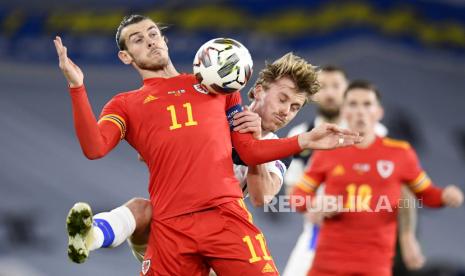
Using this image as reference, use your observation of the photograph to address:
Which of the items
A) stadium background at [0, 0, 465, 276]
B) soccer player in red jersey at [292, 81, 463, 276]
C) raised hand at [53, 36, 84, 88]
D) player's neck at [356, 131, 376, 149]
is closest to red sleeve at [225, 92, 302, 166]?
raised hand at [53, 36, 84, 88]

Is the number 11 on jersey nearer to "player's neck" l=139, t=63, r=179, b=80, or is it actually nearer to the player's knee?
"player's neck" l=139, t=63, r=179, b=80

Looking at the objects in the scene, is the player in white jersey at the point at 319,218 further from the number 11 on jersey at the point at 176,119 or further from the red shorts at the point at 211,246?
the number 11 on jersey at the point at 176,119

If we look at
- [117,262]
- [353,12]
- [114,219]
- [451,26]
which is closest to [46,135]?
[117,262]

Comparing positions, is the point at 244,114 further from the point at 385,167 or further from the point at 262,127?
the point at 385,167

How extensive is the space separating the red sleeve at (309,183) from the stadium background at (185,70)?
2988mm

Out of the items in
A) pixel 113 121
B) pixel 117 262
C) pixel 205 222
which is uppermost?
pixel 113 121

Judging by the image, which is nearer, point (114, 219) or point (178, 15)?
point (114, 219)

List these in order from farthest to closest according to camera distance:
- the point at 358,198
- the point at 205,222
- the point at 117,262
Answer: the point at 117,262
the point at 358,198
the point at 205,222

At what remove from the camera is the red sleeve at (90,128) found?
4.41 m

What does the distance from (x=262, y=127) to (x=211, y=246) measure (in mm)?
835

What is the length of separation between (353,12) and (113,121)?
6.06 m

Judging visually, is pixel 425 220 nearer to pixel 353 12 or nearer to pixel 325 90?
pixel 353 12

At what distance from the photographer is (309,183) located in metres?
6.99

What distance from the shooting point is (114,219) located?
4840 mm
